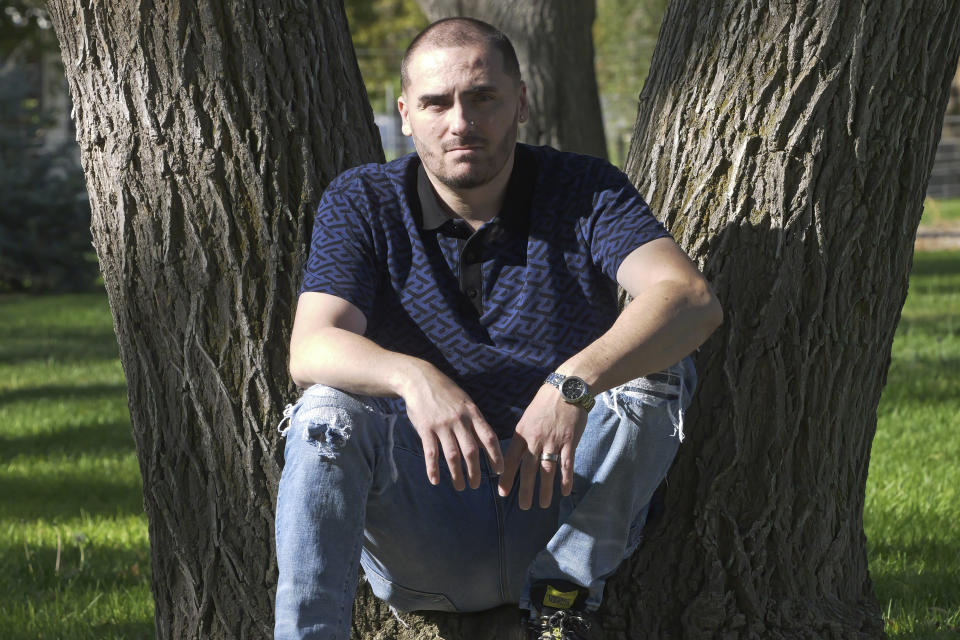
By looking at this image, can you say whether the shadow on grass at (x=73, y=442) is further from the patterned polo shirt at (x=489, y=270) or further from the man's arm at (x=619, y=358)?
the man's arm at (x=619, y=358)

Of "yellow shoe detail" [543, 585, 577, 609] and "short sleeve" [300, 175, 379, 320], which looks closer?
"yellow shoe detail" [543, 585, 577, 609]

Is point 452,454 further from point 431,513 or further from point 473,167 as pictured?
point 473,167

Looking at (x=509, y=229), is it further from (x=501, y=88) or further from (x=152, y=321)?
(x=152, y=321)

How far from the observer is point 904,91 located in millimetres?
3016

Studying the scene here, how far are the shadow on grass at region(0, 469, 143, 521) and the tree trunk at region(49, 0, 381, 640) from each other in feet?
7.48

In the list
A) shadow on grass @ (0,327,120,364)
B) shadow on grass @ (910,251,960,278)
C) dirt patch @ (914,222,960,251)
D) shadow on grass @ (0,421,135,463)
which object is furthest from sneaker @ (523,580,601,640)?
dirt patch @ (914,222,960,251)

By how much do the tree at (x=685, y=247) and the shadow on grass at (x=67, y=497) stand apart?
234cm

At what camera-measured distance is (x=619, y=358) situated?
267 cm

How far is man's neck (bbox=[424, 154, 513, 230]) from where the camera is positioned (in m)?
3.12

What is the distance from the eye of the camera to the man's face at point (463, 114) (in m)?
3.07

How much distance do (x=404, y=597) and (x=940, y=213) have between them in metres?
19.7

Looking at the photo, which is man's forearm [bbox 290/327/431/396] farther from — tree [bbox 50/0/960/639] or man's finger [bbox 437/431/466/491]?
tree [bbox 50/0/960/639]

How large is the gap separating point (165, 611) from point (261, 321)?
878 millimetres

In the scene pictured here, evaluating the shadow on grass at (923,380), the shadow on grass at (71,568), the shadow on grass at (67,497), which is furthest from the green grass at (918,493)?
Result: the shadow on grass at (67,497)
